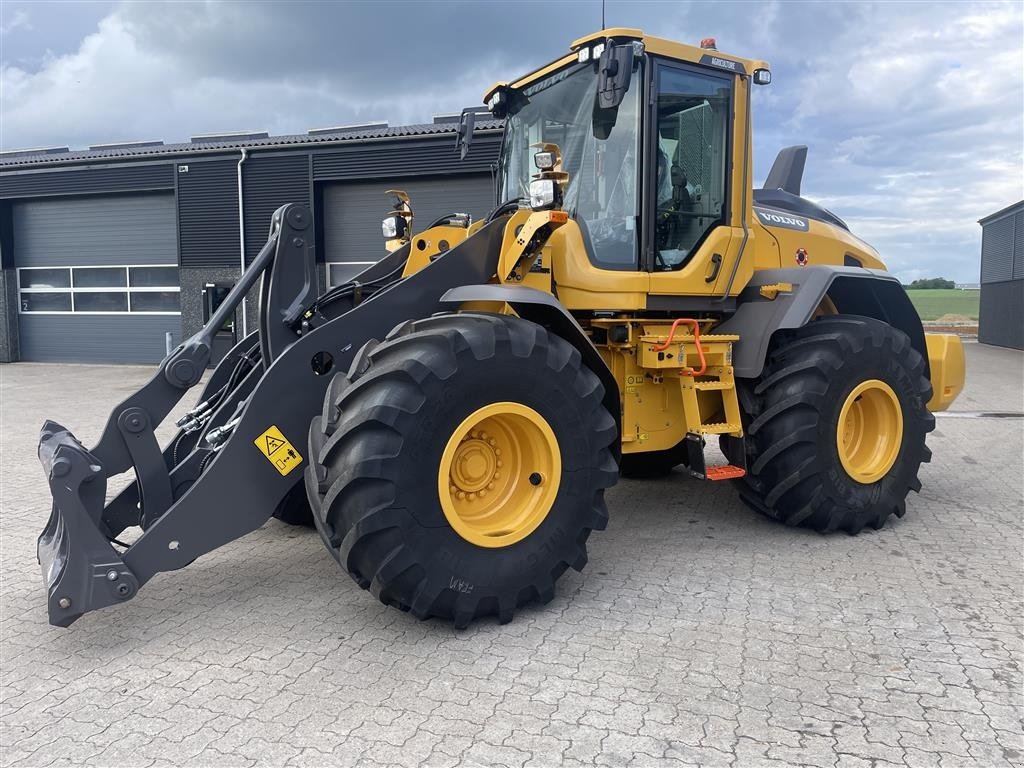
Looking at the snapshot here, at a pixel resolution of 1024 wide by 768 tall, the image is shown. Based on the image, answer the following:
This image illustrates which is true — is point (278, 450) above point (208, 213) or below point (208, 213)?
below

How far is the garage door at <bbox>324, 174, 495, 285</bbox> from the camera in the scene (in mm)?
16031

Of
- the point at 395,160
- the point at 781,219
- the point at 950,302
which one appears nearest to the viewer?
the point at 781,219

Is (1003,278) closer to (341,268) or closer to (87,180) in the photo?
(341,268)

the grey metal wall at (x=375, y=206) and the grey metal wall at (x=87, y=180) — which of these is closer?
the grey metal wall at (x=375, y=206)

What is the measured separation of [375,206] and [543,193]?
43.8 feet

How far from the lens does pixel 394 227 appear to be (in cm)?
555

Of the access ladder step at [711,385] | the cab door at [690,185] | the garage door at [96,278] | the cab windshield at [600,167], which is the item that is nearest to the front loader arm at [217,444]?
the cab windshield at [600,167]

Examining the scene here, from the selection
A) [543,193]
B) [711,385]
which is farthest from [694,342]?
[543,193]

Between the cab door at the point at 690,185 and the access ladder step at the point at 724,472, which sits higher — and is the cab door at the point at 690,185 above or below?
above

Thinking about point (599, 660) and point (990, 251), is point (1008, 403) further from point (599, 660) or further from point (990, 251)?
point (990, 251)

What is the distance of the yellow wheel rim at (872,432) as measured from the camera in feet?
17.2

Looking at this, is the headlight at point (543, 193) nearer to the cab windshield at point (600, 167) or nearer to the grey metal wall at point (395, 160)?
the cab windshield at point (600, 167)

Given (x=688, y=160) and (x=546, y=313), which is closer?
(x=546, y=313)

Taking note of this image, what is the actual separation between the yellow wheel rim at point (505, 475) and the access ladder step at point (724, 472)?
1.50 metres
